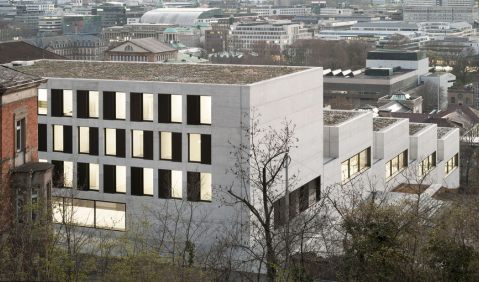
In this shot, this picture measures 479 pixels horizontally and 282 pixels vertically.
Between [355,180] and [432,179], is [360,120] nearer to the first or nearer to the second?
[355,180]

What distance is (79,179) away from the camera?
185 feet

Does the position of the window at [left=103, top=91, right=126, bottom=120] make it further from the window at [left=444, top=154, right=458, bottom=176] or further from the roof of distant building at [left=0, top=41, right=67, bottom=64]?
the window at [left=444, top=154, right=458, bottom=176]

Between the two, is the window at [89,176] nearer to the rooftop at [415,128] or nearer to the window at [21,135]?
the window at [21,135]

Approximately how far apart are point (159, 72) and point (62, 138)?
29.8ft

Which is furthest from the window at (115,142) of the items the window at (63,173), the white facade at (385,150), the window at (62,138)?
the white facade at (385,150)

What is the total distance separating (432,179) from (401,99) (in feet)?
320

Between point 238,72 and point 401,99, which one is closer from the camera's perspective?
point 238,72

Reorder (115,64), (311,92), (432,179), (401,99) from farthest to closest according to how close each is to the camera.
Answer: (401,99) → (432,179) → (115,64) → (311,92)

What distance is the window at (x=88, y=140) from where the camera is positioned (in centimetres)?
5594

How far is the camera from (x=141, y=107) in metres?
54.6

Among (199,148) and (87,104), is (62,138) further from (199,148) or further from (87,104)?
(199,148)

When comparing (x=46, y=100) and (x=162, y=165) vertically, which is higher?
(x=46, y=100)

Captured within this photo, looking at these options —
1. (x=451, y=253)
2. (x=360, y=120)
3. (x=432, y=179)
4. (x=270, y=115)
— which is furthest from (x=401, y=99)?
(x=451, y=253)

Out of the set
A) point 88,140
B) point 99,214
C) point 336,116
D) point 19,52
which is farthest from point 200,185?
point 19,52
